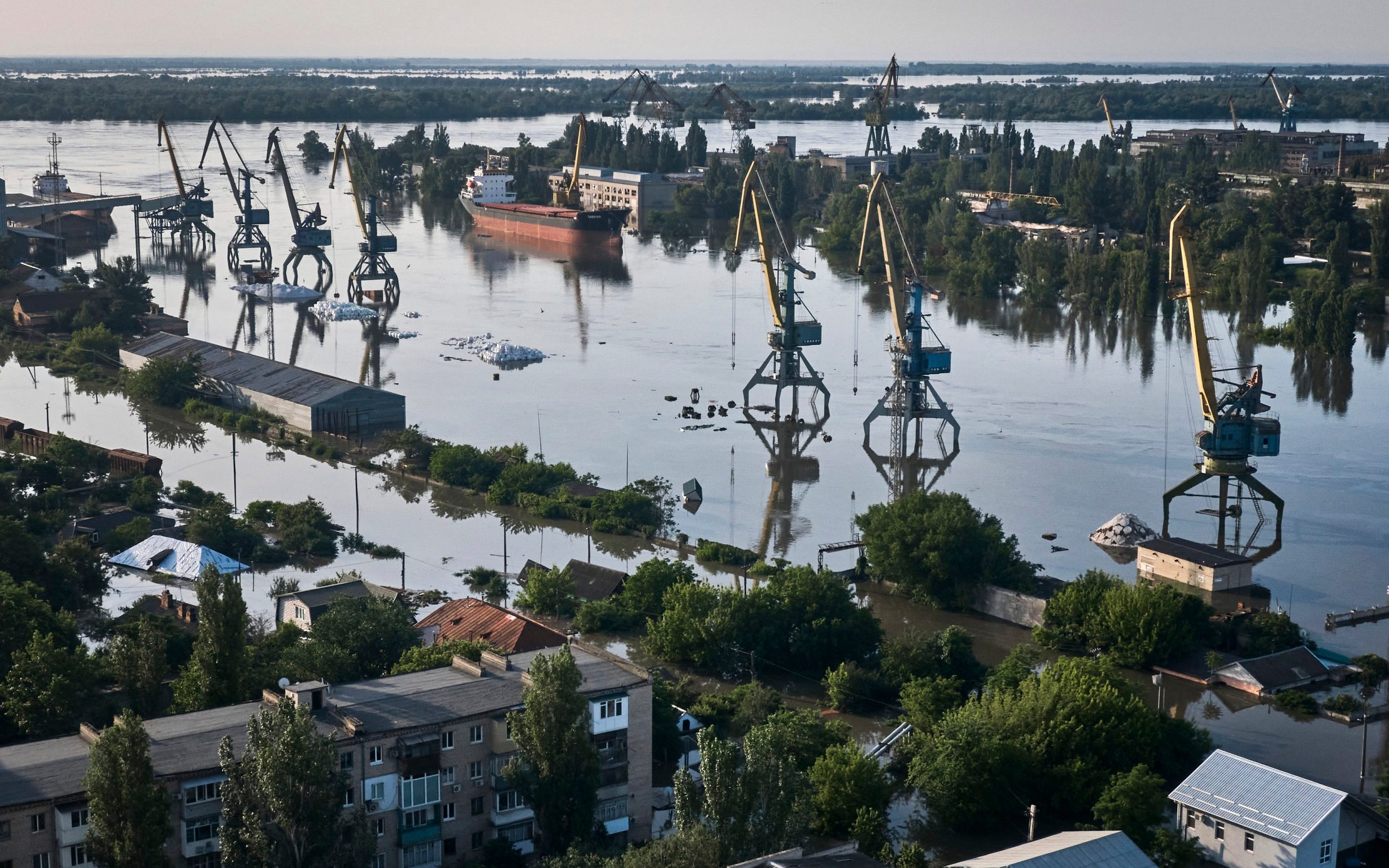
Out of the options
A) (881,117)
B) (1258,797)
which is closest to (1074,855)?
(1258,797)

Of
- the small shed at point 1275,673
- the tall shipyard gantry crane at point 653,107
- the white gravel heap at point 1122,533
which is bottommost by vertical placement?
the small shed at point 1275,673

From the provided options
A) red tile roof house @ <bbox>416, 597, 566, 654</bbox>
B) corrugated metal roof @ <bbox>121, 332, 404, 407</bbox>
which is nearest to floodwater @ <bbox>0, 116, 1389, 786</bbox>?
corrugated metal roof @ <bbox>121, 332, 404, 407</bbox>

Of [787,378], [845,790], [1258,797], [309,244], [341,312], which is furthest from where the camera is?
[309,244]

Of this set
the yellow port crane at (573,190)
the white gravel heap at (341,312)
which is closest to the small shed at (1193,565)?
the white gravel heap at (341,312)

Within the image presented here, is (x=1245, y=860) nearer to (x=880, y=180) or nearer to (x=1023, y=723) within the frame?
(x=1023, y=723)

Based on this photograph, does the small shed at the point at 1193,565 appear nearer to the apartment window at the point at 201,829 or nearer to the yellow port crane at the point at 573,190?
the apartment window at the point at 201,829

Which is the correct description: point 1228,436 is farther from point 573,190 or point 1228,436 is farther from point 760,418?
point 573,190

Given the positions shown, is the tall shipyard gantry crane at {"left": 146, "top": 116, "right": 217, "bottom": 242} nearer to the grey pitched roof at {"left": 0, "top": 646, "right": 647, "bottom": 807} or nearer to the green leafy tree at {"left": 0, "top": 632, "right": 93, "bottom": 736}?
the green leafy tree at {"left": 0, "top": 632, "right": 93, "bottom": 736}
